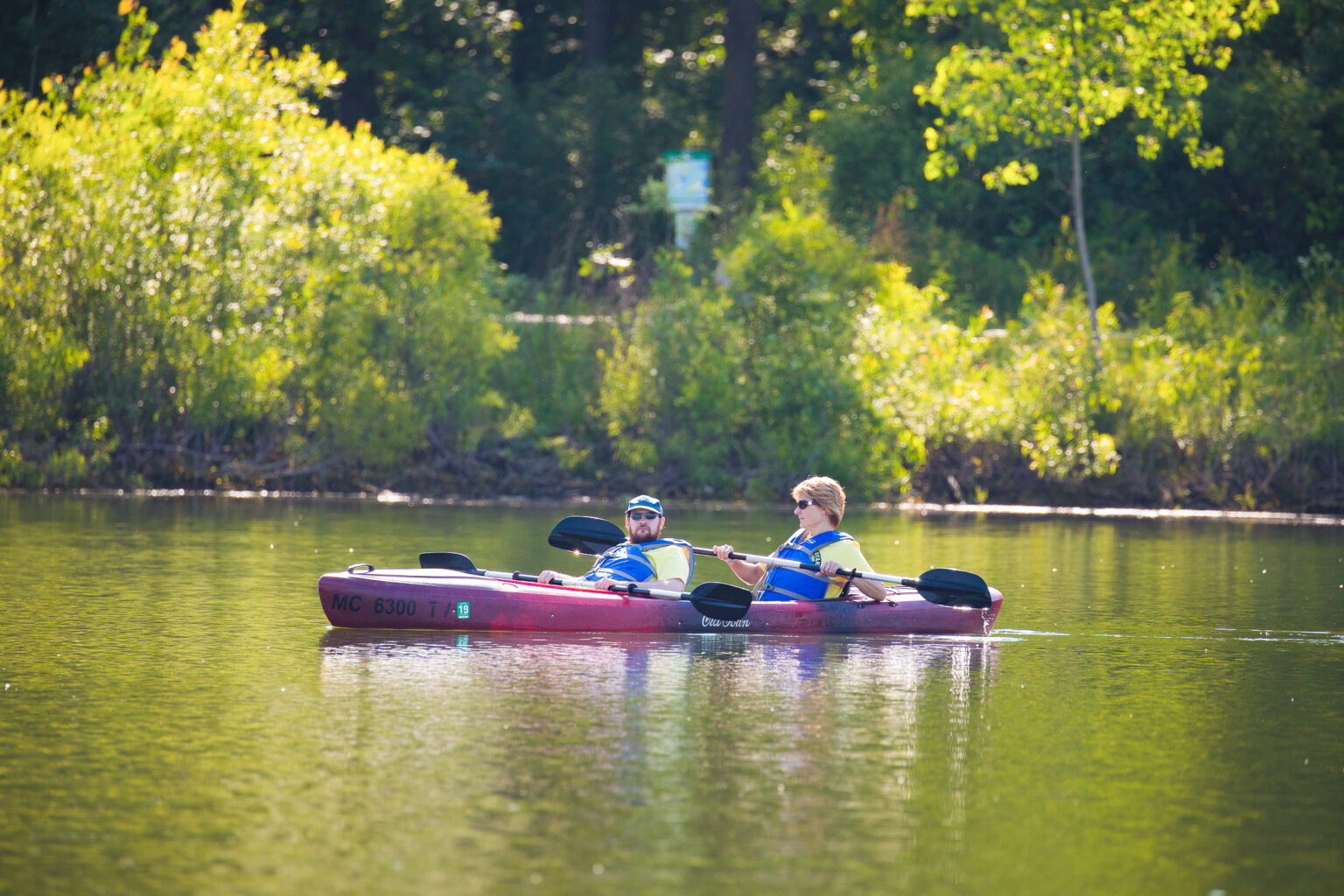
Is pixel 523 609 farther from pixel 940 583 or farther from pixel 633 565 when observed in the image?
pixel 940 583

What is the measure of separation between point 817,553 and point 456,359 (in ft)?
43.3

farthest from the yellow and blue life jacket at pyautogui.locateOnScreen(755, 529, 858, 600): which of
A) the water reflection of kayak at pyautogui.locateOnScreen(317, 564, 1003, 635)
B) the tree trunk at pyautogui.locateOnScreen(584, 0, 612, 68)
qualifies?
the tree trunk at pyautogui.locateOnScreen(584, 0, 612, 68)

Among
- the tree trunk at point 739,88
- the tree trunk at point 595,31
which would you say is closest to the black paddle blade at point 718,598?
the tree trunk at point 739,88

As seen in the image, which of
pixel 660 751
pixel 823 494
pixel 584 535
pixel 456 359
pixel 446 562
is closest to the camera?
pixel 660 751

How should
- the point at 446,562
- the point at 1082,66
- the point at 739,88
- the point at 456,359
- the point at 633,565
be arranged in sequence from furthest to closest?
the point at 739,88 → the point at 1082,66 → the point at 456,359 → the point at 446,562 → the point at 633,565

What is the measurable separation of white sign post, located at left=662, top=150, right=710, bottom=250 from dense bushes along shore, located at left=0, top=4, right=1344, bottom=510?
5142 millimetres

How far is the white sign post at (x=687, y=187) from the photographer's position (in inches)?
1180

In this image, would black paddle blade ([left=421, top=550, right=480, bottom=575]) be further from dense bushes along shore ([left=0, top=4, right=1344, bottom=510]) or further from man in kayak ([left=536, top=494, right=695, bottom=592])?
dense bushes along shore ([left=0, top=4, right=1344, bottom=510])

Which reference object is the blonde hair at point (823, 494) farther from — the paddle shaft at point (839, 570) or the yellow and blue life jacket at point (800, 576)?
the paddle shaft at point (839, 570)

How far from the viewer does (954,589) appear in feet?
38.0

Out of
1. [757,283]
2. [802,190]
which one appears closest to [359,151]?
[757,283]

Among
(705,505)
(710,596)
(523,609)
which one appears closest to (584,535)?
(523,609)

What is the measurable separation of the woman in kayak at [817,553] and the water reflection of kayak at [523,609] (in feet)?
0.58

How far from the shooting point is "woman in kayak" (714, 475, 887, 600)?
38.0 ft
